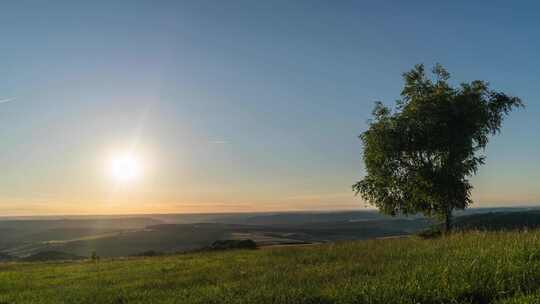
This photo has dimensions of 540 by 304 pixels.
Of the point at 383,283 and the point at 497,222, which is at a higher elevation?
the point at 383,283

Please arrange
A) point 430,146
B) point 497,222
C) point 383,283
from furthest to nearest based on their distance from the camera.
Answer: point 497,222 < point 430,146 < point 383,283

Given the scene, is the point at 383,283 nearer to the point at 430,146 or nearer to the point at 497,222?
the point at 430,146

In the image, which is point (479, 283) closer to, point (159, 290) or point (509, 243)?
point (509, 243)

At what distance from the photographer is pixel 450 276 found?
9.72 metres

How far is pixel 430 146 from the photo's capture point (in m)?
35.7

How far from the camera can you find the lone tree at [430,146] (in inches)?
1395

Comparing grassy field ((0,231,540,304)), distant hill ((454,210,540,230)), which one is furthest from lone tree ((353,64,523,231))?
grassy field ((0,231,540,304))

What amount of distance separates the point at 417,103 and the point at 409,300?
30518mm

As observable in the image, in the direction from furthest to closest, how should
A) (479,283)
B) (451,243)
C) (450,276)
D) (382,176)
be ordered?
(382,176), (451,243), (450,276), (479,283)

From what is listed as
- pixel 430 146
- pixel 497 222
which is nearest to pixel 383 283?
pixel 430 146

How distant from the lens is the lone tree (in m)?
35.4

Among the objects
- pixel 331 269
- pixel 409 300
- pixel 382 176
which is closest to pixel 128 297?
pixel 331 269

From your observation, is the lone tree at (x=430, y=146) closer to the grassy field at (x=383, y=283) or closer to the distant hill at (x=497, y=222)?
the distant hill at (x=497, y=222)

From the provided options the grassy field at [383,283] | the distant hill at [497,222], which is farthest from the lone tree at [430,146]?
the grassy field at [383,283]
